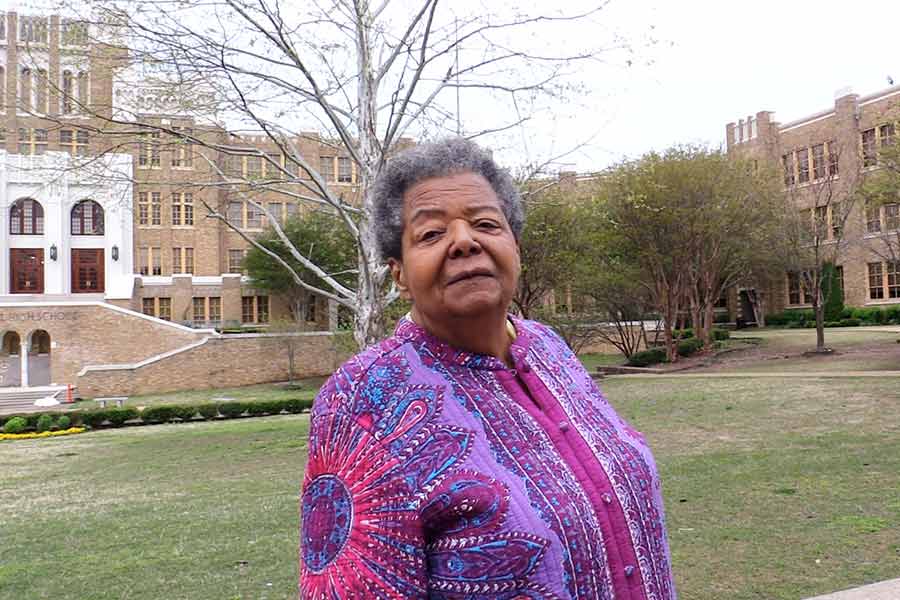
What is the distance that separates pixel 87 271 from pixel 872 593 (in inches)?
1808

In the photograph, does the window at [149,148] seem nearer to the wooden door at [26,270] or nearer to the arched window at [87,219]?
the arched window at [87,219]

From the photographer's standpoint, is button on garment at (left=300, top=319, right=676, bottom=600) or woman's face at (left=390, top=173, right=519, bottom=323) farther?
woman's face at (left=390, top=173, right=519, bottom=323)

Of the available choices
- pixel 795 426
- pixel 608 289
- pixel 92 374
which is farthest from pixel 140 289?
pixel 795 426

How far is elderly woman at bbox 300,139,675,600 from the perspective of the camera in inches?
51.3

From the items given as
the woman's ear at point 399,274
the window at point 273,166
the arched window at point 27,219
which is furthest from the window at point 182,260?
the woman's ear at point 399,274

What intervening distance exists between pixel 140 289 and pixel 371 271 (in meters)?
37.6

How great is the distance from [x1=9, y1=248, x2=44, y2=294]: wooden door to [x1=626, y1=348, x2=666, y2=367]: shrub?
34707mm

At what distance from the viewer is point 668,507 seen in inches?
265

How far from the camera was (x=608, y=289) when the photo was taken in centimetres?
2509

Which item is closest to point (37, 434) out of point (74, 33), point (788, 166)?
point (74, 33)

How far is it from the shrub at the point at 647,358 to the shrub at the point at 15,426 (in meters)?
18.9

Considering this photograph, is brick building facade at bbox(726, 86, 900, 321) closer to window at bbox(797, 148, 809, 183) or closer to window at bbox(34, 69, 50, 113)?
window at bbox(797, 148, 809, 183)

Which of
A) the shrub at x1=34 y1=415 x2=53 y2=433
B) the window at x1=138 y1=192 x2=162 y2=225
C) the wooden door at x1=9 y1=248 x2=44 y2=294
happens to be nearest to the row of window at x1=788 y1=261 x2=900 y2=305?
the shrub at x1=34 y1=415 x2=53 y2=433

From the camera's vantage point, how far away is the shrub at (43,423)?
61.9 ft
